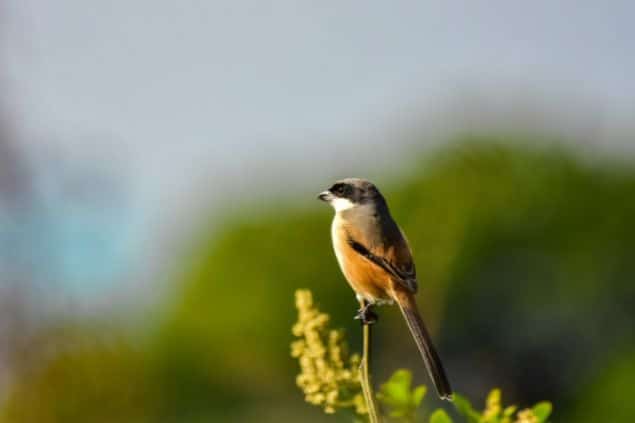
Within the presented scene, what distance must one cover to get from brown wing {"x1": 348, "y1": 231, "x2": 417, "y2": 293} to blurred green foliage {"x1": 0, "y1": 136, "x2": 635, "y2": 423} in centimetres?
3285

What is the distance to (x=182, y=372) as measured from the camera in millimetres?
42625

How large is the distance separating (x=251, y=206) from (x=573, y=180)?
13.1 m

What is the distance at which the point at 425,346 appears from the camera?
13.5 ft

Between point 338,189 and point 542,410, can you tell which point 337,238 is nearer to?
point 338,189

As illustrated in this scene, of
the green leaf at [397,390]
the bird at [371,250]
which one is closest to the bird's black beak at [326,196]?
the bird at [371,250]

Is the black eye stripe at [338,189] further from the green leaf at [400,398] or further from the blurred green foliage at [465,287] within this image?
the blurred green foliage at [465,287]

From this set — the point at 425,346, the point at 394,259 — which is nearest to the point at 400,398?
the point at 425,346

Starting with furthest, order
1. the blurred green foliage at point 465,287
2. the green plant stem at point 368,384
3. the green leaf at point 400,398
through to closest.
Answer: the blurred green foliage at point 465,287 < the green leaf at point 400,398 < the green plant stem at point 368,384

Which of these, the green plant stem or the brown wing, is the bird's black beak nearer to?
the brown wing

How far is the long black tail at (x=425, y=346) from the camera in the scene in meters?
3.60

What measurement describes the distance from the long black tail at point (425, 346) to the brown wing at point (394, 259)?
9 centimetres

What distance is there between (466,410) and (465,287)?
40767 millimetres

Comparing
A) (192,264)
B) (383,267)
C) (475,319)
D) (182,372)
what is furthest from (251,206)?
(383,267)

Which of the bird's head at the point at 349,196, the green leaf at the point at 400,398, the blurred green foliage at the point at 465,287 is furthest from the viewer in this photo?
the blurred green foliage at the point at 465,287
